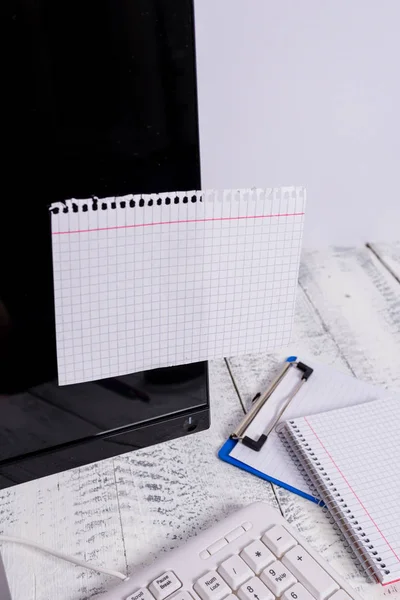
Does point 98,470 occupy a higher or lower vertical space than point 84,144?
lower

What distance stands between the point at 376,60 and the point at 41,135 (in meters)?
0.61

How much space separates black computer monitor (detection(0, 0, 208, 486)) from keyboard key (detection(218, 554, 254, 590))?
16cm

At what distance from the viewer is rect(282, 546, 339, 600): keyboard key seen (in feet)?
1.37

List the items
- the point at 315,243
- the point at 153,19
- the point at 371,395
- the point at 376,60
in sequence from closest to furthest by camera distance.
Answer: the point at 153,19
the point at 371,395
the point at 376,60
the point at 315,243

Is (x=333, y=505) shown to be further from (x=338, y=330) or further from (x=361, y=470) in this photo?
(x=338, y=330)

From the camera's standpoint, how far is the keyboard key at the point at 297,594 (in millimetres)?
407

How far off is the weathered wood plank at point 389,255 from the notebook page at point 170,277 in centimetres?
47

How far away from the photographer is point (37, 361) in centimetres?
44

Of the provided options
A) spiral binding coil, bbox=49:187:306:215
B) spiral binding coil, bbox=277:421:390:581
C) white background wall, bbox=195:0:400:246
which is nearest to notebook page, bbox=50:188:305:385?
spiral binding coil, bbox=49:187:306:215

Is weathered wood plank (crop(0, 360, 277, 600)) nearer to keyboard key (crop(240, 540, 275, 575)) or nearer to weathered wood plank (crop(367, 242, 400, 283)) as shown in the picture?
keyboard key (crop(240, 540, 275, 575))

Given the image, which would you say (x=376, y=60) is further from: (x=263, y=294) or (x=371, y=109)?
(x=263, y=294)

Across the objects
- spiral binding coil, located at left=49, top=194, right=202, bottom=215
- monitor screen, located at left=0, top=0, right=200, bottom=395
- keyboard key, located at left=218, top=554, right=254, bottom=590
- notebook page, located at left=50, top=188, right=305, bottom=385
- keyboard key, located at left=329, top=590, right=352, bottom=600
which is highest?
monitor screen, located at left=0, top=0, right=200, bottom=395

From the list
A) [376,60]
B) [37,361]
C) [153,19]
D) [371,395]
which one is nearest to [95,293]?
[37,361]

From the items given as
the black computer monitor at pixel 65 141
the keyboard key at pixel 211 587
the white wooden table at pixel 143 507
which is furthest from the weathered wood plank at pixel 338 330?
the black computer monitor at pixel 65 141
